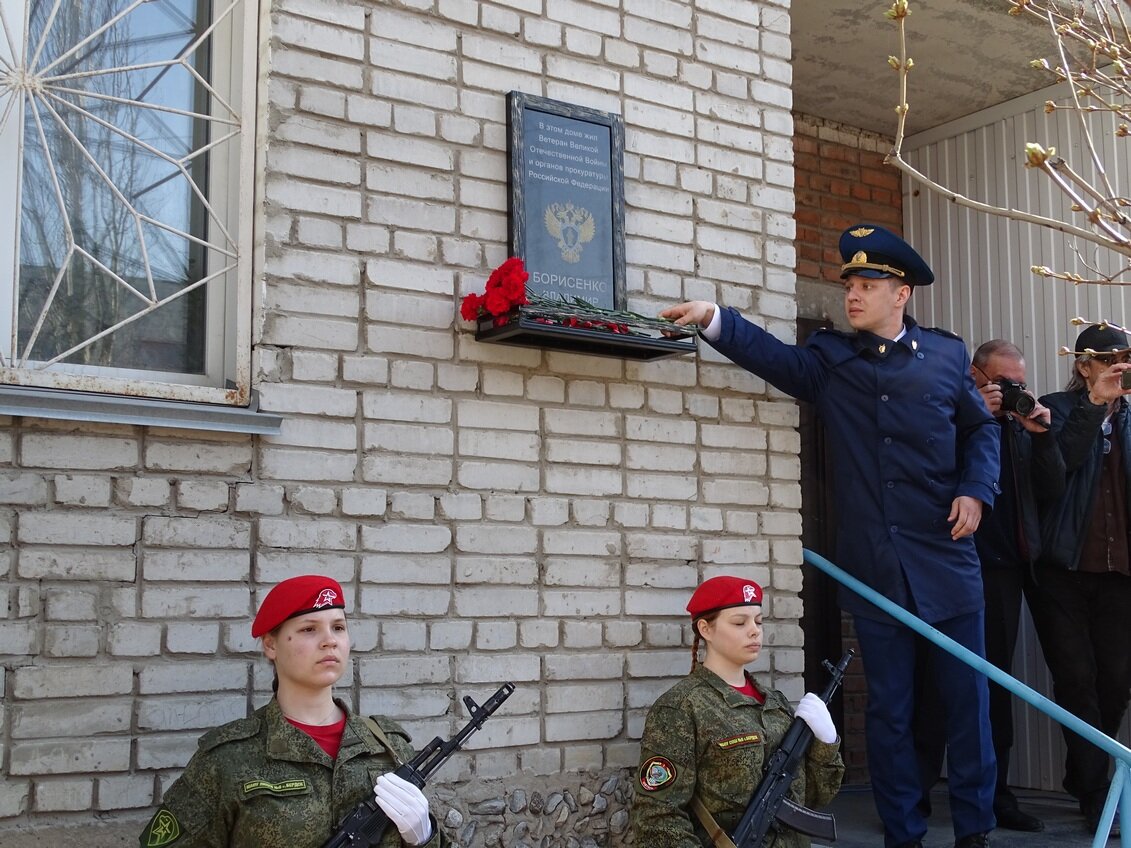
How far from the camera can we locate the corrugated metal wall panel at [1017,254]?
229 inches

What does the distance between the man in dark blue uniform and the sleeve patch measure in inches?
37.7

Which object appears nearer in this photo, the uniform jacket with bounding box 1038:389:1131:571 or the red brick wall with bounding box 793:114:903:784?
the uniform jacket with bounding box 1038:389:1131:571

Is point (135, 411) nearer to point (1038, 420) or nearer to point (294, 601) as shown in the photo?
point (294, 601)

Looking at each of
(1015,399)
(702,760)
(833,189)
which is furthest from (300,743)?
(833,189)

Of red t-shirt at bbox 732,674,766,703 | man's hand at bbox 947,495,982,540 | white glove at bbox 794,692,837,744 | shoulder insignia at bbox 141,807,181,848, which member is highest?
man's hand at bbox 947,495,982,540

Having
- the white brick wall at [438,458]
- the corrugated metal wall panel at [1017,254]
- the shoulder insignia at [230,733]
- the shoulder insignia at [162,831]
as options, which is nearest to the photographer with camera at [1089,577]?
the corrugated metal wall panel at [1017,254]

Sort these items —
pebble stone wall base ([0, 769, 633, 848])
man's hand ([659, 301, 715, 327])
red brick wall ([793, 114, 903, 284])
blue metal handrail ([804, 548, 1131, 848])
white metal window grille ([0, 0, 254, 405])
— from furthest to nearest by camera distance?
red brick wall ([793, 114, 903, 284]) < man's hand ([659, 301, 715, 327]) < blue metal handrail ([804, 548, 1131, 848]) < pebble stone wall base ([0, 769, 633, 848]) < white metal window grille ([0, 0, 254, 405])

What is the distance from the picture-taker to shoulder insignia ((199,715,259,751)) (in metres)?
2.76

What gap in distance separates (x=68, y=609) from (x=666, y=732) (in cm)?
156

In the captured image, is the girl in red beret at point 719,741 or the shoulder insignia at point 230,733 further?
the girl in red beret at point 719,741

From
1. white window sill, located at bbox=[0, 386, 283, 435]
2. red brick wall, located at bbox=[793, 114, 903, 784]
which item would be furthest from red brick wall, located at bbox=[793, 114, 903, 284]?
white window sill, located at bbox=[0, 386, 283, 435]

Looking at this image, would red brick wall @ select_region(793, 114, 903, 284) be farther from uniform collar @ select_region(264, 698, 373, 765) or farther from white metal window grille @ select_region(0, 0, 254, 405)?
uniform collar @ select_region(264, 698, 373, 765)

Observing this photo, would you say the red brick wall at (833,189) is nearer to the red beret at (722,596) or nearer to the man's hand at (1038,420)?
the man's hand at (1038,420)

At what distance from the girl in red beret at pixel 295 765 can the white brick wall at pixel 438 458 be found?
1.16ft
